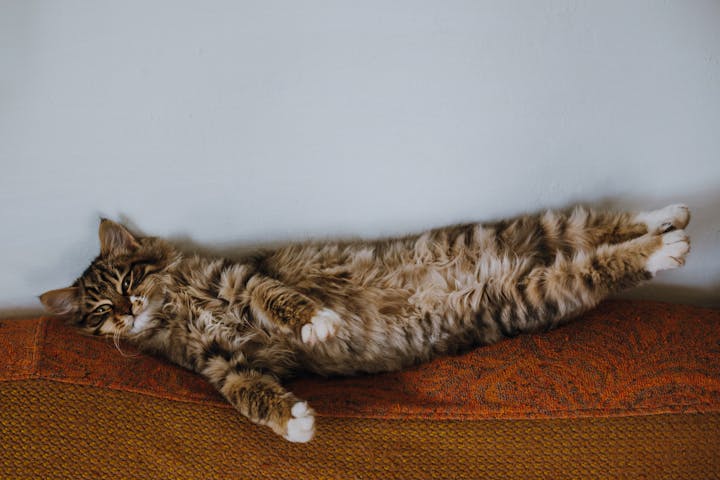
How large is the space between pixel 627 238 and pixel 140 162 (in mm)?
1606

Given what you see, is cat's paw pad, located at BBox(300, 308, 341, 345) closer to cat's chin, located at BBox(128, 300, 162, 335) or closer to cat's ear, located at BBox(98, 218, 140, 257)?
cat's chin, located at BBox(128, 300, 162, 335)

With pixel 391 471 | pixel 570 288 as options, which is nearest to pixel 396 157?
pixel 570 288

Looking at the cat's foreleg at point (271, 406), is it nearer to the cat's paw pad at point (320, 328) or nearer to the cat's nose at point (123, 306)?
the cat's paw pad at point (320, 328)

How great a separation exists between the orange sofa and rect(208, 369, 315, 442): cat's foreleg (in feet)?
0.21

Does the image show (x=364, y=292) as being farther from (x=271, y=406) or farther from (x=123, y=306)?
(x=123, y=306)

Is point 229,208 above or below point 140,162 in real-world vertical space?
below

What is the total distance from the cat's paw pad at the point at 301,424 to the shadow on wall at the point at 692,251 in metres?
0.63

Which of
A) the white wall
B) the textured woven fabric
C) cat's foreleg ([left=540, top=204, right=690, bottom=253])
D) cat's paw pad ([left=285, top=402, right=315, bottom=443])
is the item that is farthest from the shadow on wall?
cat's paw pad ([left=285, top=402, right=315, bottom=443])

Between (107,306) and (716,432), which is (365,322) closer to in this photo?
(107,306)

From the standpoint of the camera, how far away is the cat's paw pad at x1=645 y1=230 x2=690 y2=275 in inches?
57.3

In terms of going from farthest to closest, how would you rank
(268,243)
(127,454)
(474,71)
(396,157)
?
(268,243)
(396,157)
(474,71)
(127,454)

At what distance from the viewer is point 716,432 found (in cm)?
143

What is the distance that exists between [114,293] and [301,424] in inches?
29.6

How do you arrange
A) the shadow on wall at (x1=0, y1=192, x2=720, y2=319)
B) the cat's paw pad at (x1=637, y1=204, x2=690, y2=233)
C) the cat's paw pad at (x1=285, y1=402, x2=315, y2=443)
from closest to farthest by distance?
1. the cat's paw pad at (x1=285, y1=402, x2=315, y2=443)
2. the cat's paw pad at (x1=637, y1=204, x2=690, y2=233)
3. the shadow on wall at (x1=0, y1=192, x2=720, y2=319)
